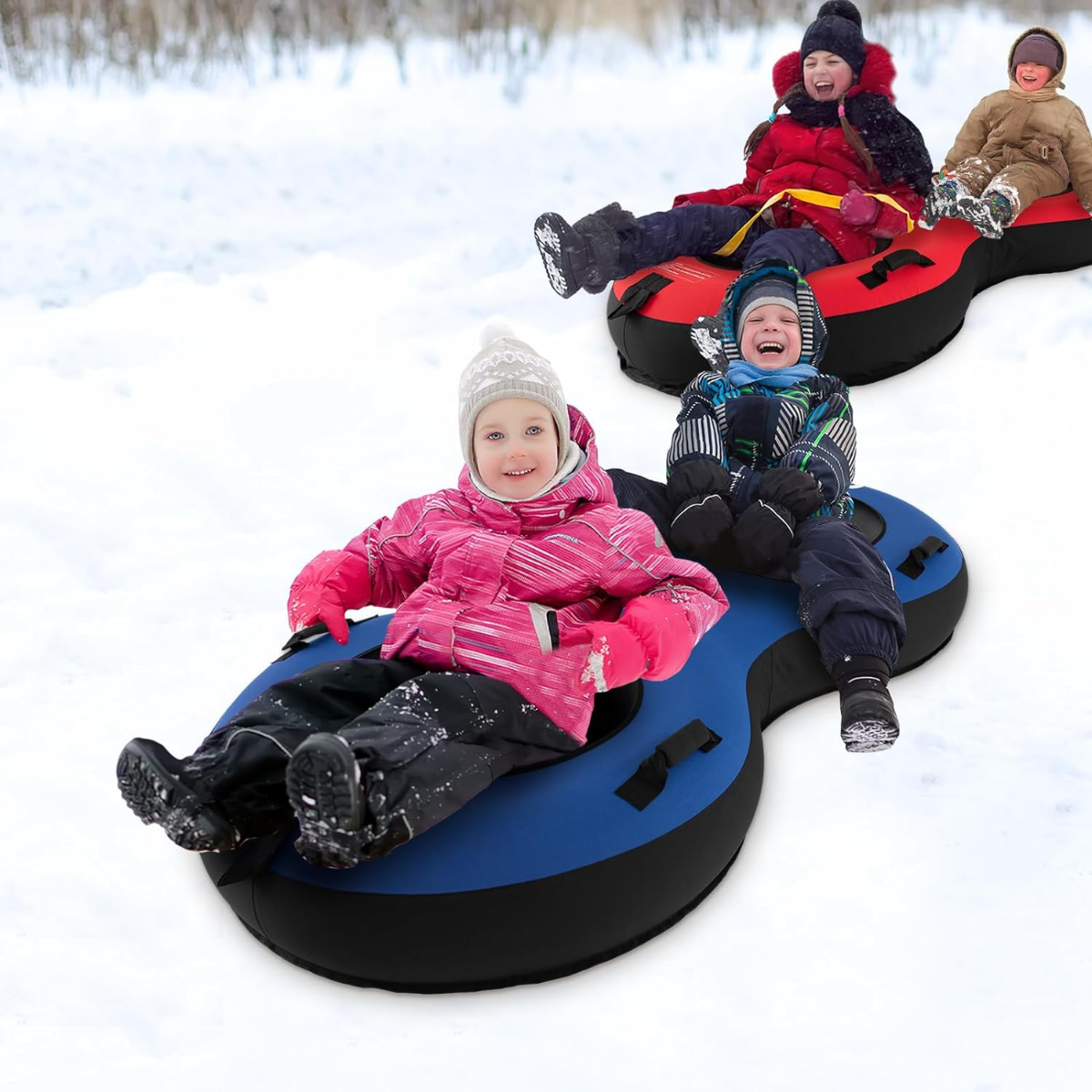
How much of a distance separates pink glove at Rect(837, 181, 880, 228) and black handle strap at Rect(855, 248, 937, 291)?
144 mm

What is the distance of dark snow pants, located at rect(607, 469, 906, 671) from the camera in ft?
9.77

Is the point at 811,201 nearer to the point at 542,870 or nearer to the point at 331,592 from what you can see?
the point at 331,592

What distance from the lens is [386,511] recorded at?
415cm

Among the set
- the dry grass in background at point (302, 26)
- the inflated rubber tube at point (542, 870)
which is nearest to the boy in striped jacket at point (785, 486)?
the inflated rubber tube at point (542, 870)

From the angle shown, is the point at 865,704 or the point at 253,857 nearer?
the point at 253,857

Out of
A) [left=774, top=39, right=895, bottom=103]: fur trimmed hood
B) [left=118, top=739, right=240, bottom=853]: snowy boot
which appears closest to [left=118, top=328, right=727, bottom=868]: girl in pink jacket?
[left=118, top=739, right=240, bottom=853]: snowy boot

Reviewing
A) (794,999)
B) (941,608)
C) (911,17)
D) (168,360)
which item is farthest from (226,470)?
(911,17)

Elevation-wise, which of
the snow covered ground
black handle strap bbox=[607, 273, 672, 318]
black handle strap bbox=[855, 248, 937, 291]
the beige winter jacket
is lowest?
the snow covered ground

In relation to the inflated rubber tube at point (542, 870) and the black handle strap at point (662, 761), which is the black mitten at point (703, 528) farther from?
the black handle strap at point (662, 761)

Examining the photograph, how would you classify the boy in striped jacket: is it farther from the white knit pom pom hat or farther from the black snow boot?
the white knit pom pom hat

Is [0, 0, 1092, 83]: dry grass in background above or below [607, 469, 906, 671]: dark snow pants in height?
above

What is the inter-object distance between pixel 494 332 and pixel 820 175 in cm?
232

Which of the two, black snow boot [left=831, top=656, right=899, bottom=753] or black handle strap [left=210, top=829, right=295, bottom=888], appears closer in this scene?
black handle strap [left=210, top=829, right=295, bottom=888]

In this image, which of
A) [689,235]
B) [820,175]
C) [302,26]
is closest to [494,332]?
[689,235]
